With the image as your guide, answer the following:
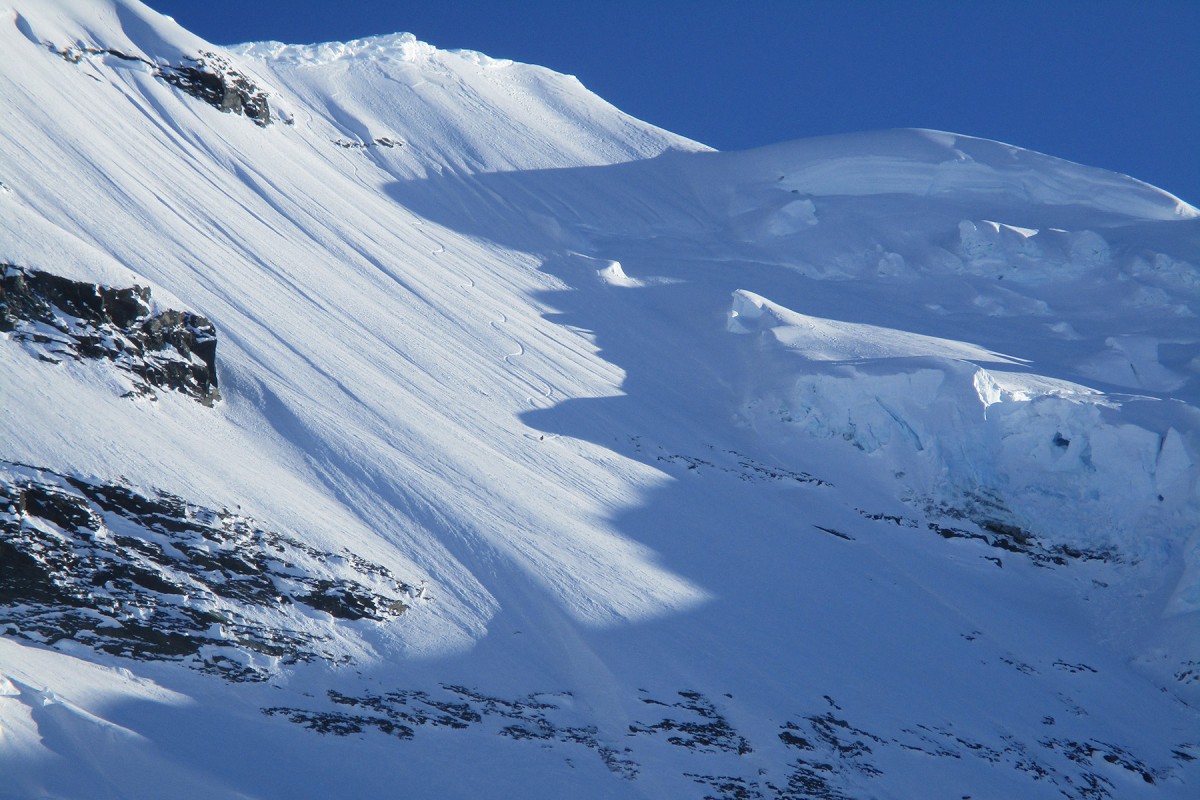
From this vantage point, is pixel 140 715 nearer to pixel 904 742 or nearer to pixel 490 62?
pixel 904 742

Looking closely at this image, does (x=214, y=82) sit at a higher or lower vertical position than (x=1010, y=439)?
lower

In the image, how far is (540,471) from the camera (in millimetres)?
24953

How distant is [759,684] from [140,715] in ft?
37.9

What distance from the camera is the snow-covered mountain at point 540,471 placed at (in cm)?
1689

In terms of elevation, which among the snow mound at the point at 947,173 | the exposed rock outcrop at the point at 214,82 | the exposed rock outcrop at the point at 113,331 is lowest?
the exposed rock outcrop at the point at 113,331

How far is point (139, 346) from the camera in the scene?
21016 millimetres

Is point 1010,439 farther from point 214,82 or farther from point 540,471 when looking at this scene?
point 214,82

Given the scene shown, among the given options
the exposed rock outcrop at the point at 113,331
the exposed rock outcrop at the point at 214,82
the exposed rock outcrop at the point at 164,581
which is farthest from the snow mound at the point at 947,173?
the exposed rock outcrop at the point at 164,581

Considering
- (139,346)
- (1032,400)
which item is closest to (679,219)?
(1032,400)

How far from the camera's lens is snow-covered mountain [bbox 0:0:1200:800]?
55.4 ft

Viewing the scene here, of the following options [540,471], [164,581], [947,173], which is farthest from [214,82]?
[947,173]

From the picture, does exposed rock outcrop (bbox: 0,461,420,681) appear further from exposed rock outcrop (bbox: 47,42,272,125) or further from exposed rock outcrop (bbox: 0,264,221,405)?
exposed rock outcrop (bbox: 47,42,272,125)

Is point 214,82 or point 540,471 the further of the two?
point 214,82

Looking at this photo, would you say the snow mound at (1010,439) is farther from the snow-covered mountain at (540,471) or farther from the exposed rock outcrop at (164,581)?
the exposed rock outcrop at (164,581)
